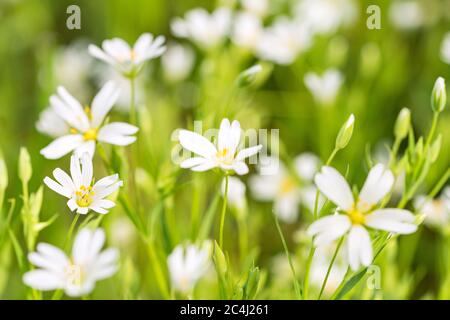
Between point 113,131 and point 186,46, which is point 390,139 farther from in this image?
point 113,131

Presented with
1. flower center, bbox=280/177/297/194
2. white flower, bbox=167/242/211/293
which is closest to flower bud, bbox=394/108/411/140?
white flower, bbox=167/242/211/293

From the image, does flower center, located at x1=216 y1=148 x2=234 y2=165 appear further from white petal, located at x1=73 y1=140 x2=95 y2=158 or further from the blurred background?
the blurred background

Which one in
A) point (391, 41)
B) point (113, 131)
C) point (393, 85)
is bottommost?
point (113, 131)

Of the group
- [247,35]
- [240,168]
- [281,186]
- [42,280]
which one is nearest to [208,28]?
[247,35]

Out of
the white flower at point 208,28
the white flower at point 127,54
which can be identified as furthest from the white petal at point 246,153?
the white flower at point 208,28

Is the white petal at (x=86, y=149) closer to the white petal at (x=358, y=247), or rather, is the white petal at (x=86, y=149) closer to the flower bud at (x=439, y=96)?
the white petal at (x=358, y=247)
